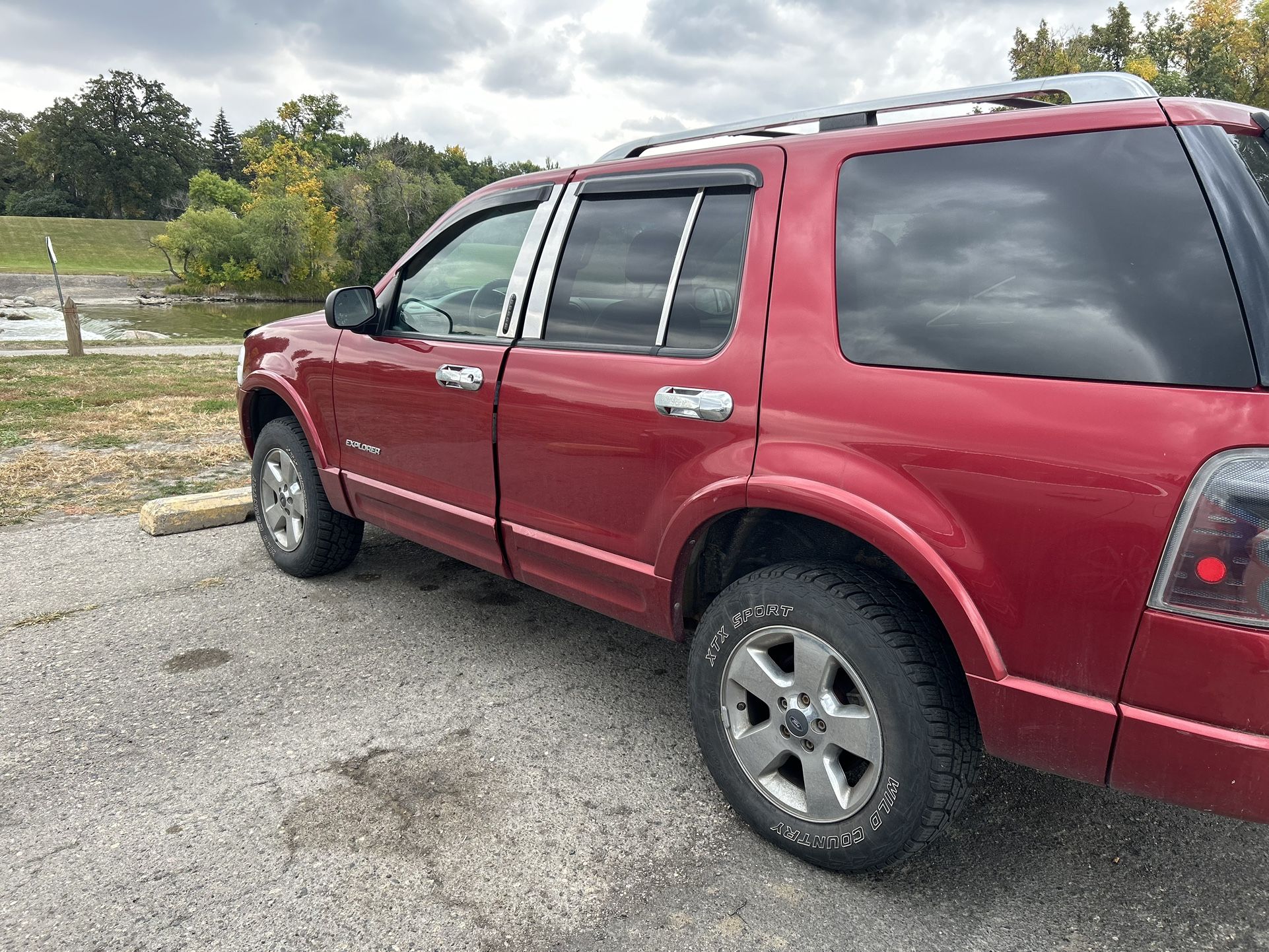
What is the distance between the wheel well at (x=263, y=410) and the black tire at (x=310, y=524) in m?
0.21

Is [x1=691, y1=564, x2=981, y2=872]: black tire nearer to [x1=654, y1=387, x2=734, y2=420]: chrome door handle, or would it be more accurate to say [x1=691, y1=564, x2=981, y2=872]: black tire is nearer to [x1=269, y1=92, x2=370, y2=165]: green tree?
[x1=654, y1=387, x2=734, y2=420]: chrome door handle

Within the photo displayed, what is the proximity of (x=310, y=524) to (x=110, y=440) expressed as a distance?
443 cm

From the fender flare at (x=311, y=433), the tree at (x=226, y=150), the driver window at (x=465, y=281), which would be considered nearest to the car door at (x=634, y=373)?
the driver window at (x=465, y=281)

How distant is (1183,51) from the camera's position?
4881cm

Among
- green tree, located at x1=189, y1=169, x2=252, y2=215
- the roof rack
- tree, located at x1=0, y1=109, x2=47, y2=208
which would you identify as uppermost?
tree, located at x1=0, y1=109, x2=47, y2=208

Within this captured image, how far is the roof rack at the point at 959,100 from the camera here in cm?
205

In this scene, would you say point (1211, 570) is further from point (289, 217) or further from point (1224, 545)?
point (289, 217)

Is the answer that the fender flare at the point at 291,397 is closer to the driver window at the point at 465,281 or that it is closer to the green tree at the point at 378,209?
the driver window at the point at 465,281

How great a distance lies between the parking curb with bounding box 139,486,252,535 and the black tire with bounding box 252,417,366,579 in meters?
0.99

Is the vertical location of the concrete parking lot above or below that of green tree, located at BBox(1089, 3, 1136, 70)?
below

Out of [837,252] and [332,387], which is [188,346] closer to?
[332,387]

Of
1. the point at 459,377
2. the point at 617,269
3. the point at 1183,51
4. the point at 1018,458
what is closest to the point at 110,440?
the point at 459,377

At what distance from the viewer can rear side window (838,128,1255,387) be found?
5.70 ft

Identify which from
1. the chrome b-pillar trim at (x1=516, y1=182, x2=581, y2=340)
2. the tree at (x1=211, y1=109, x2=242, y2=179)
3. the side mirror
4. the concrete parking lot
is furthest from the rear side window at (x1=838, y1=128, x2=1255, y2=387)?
the tree at (x1=211, y1=109, x2=242, y2=179)
